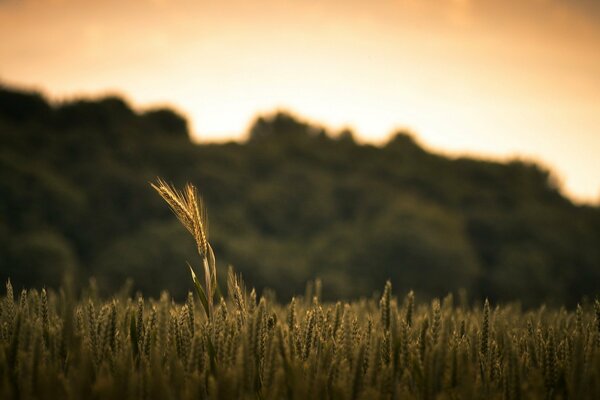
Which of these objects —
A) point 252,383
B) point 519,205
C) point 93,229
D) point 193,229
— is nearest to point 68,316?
point 252,383

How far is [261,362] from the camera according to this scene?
2260 mm

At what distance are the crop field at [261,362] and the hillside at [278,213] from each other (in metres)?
20.2

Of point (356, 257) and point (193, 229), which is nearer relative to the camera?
point (193, 229)

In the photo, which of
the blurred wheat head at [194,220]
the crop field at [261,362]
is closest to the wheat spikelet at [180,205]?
the blurred wheat head at [194,220]

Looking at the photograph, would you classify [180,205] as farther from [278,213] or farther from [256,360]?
[278,213]

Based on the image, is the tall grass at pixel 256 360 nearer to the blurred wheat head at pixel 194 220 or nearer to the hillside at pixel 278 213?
the blurred wheat head at pixel 194 220

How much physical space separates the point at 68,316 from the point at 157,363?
0.28 metres

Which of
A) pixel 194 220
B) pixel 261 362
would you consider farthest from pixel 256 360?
pixel 194 220

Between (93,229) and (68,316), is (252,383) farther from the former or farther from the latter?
(93,229)

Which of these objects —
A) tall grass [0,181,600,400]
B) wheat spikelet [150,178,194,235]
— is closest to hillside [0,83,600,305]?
wheat spikelet [150,178,194,235]

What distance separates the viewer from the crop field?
1.71 metres

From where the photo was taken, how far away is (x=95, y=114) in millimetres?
29656

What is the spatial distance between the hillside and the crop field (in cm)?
2024

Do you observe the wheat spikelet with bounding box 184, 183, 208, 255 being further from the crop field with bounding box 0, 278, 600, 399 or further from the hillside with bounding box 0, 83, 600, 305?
the hillside with bounding box 0, 83, 600, 305
